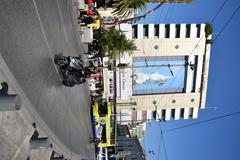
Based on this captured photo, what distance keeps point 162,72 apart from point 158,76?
1.03m

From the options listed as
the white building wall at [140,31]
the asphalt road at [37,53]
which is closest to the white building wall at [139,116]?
the white building wall at [140,31]

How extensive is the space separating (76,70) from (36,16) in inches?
180

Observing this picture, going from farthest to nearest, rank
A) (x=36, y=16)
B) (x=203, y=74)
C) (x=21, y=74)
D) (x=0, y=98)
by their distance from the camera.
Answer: (x=203, y=74) < (x=36, y=16) < (x=21, y=74) < (x=0, y=98)

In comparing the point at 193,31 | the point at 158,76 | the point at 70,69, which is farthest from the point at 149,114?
the point at 70,69

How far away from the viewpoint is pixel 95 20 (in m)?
32.2

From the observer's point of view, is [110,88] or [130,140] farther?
[130,140]

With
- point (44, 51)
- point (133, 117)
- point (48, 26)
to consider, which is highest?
point (48, 26)

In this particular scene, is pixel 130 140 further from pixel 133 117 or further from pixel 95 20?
pixel 95 20

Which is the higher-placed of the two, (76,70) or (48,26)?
(48,26)

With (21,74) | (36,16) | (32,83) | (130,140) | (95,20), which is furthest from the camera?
(130,140)

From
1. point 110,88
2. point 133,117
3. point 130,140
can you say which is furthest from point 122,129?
point 110,88

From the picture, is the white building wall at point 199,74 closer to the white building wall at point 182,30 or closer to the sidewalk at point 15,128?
the white building wall at point 182,30

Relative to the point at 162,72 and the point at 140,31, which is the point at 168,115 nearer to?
the point at 162,72

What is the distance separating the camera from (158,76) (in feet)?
162
